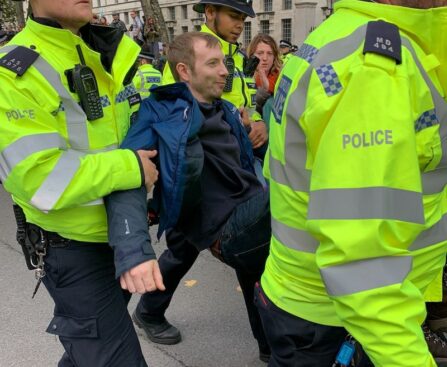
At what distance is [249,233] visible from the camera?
1.96 metres

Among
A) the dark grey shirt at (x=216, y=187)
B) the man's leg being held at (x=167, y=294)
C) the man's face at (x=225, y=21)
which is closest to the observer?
the dark grey shirt at (x=216, y=187)

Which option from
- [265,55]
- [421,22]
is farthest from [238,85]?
[421,22]

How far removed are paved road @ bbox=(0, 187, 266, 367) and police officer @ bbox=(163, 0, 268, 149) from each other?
1189 millimetres

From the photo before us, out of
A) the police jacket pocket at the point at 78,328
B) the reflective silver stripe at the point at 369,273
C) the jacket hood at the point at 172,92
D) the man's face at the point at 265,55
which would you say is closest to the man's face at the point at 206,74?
the jacket hood at the point at 172,92

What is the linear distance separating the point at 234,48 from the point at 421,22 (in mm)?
2831

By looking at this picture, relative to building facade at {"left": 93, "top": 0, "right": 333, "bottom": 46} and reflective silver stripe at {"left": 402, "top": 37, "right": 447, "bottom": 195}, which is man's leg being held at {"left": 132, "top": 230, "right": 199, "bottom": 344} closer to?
reflective silver stripe at {"left": 402, "top": 37, "right": 447, "bottom": 195}

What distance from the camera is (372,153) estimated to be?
1.00 m

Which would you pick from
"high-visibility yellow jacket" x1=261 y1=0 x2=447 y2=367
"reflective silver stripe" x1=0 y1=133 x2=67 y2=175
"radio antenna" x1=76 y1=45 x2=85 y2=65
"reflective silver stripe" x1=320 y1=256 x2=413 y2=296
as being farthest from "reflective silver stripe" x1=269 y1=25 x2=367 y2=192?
"radio antenna" x1=76 y1=45 x2=85 y2=65

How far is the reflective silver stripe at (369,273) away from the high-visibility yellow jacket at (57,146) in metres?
0.89

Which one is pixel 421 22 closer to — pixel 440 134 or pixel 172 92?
pixel 440 134

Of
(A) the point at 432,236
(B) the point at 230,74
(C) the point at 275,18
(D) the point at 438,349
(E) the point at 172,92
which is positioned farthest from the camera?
(C) the point at 275,18

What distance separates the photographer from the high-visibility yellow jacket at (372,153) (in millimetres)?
1000

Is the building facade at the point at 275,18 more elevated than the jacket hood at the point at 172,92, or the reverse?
the jacket hood at the point at 172,92

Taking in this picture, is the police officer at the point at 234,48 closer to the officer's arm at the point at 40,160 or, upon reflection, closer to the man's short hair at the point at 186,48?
the man's short hair at the point at 186,48
